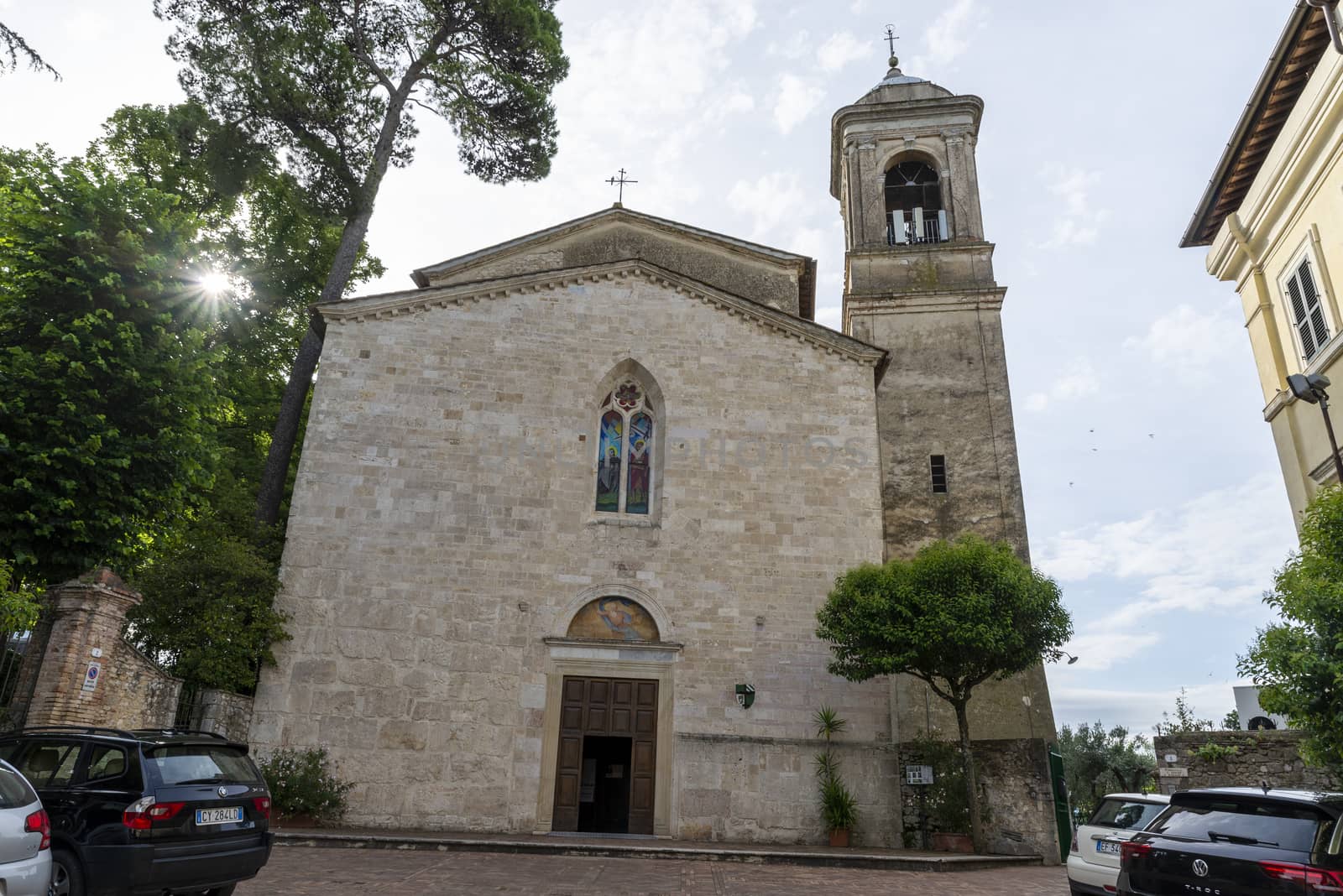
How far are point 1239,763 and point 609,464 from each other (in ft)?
38.4

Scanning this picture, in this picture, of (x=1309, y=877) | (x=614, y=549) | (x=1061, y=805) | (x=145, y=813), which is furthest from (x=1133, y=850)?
(x=614, y=549)

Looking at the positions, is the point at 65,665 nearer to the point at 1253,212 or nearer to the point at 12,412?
the point at 12,412

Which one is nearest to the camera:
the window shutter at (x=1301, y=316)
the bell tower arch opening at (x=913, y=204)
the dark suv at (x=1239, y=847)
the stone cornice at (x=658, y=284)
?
the dark suv at (x=1239, y=847)

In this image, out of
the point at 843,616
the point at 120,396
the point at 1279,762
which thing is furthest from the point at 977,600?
the point at 120,396

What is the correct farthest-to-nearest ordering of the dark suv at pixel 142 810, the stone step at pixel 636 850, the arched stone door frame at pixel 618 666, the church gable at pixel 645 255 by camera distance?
the church gable at pixel 645 255 → the arched stone door frame at pixel 618 666 → the stone step at pixel 636 850 → the dark suv at pixel 142 810

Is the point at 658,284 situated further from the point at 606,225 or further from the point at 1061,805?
the point at 1061,805

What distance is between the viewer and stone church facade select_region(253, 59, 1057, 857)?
14.0 meters

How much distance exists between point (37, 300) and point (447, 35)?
1498 cm

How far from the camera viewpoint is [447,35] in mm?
22500

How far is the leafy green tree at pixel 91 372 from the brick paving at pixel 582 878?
4.97 metres

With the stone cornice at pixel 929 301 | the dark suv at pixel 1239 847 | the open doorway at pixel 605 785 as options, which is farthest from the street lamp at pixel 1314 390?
the open doorway at pixel 605 785

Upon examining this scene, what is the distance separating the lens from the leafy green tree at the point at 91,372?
10320mm

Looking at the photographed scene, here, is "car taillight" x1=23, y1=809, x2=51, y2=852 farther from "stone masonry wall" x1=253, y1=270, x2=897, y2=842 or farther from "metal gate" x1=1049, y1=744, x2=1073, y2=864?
"metal gate" x1=1049, y1=744, x2=1073, y2=864

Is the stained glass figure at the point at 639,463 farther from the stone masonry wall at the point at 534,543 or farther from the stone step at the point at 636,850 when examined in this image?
the stone step at the point at 636,850
